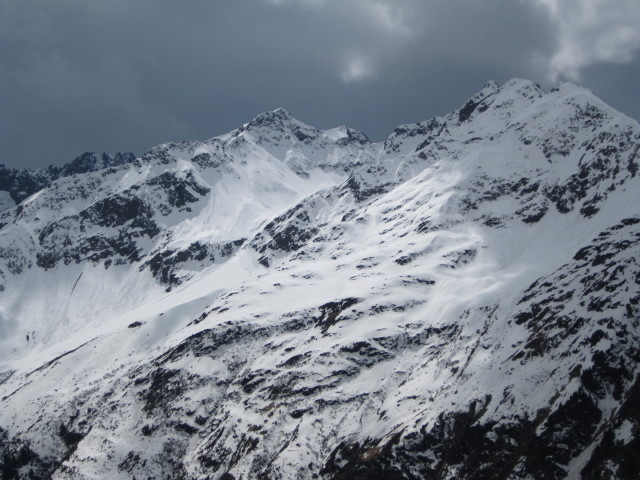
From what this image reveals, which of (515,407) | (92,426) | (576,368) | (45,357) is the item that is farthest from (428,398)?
(45,357)

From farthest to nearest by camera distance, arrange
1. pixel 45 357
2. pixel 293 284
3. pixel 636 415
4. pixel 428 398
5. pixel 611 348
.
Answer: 1. pixel 45 357
2. pixel 293 284
3. pixel 428 398
4. pixel 611 348
5. pixel 636 415

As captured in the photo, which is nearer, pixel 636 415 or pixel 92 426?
pixel 636 415

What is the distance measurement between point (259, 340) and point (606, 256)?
6334 centimetres

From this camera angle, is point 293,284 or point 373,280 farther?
point 293,284

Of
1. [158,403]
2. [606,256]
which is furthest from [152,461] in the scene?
[606,256]

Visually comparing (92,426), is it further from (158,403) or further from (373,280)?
(373,280)

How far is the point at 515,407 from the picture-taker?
2482 inches

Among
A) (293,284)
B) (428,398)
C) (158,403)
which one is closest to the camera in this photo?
(428,398)

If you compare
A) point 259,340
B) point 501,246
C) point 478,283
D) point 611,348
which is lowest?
point 259,340

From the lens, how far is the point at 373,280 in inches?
5005

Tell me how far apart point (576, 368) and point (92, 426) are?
84000mm

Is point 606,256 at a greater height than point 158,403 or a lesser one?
greater

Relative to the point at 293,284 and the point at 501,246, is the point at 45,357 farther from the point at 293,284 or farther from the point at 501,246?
the point at 501,246

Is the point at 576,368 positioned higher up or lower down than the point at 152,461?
higher up
